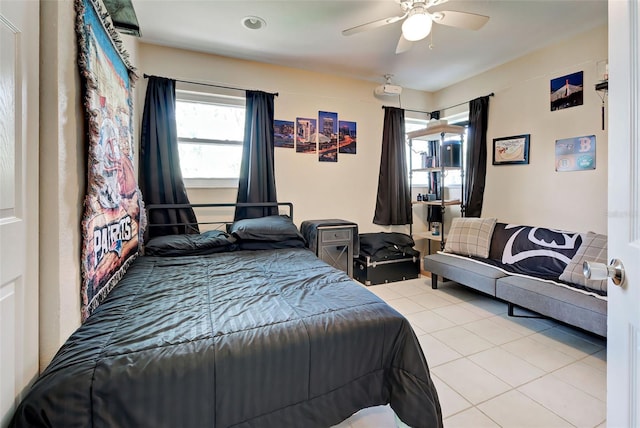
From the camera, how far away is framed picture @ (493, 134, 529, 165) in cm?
322

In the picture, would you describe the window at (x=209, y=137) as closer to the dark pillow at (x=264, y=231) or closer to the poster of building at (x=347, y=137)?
the dark pillow at (x=264, y=231)

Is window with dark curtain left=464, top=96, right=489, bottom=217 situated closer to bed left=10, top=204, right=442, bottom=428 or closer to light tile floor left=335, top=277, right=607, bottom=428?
light tile floor left=335, top=277, right=607, bottom=428

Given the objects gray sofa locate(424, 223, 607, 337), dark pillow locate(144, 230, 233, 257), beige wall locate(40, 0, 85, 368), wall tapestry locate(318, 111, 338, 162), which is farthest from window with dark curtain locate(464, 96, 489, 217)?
beige wall locate(40, 0, 85, 368)

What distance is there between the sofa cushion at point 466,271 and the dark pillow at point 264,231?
1.56 metres

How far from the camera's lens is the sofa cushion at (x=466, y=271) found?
267cm

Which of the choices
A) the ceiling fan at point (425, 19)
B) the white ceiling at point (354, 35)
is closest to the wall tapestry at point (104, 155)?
the white ceiling at point (354, 35)

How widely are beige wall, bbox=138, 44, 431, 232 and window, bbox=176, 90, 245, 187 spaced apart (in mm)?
158

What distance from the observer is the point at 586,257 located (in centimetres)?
238

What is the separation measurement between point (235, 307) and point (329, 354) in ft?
1.67

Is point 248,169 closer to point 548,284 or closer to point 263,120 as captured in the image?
point 263,120

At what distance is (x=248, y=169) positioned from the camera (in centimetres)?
331

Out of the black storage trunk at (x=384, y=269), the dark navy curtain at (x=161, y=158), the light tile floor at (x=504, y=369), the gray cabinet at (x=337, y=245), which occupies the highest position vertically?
the dark navy curtain at (x=161, y=158)

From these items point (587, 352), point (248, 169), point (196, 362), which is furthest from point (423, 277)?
point (196, 362)

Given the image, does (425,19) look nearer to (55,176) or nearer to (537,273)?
(55,176)
